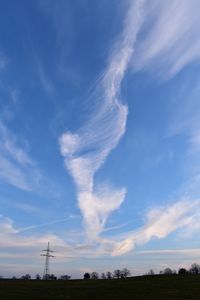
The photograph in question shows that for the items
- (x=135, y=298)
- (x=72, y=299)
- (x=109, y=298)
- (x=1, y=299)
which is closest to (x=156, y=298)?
(x=135, y=298)

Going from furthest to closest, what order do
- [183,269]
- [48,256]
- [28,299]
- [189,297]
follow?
[48,256]
[183,269]
[28,299]
[189,297]

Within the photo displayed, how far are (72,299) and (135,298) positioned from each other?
31.1ft

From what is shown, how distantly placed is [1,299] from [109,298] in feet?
54.9

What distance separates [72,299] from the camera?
6162 centimetres

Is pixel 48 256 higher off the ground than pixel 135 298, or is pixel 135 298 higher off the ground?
pixel 48 256

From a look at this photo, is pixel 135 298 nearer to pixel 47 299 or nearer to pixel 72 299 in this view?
pixel 72 299

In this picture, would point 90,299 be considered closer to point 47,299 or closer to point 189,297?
point 47,299

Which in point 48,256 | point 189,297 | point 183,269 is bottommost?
point 189,297

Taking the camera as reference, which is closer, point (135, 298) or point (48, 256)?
point (135, 298)

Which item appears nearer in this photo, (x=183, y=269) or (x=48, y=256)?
(x=183, y=269)

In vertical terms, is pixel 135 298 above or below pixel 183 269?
below

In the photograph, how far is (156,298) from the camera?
196ft

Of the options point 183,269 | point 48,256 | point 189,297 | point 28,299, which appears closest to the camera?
point 189,297

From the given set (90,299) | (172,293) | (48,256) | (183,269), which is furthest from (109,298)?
(48,256)
